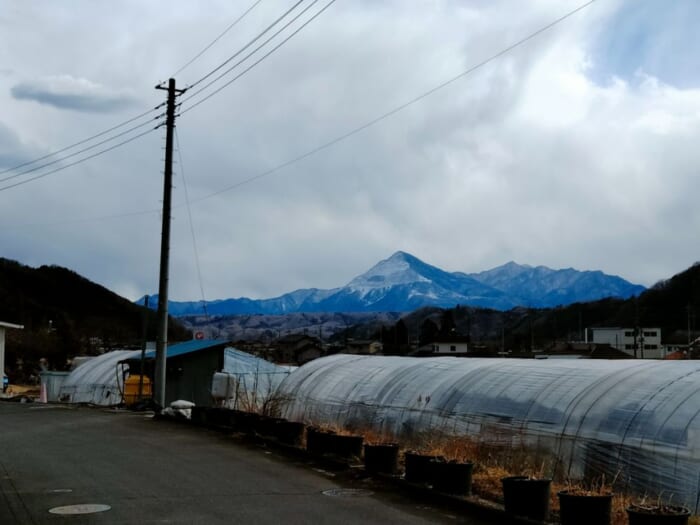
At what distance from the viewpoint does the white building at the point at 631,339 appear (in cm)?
8923

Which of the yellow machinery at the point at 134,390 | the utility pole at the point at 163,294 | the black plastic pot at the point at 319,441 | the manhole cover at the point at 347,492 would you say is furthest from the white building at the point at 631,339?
the manhole cover at the point at 347,492

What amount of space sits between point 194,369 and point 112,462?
25200 millimetres

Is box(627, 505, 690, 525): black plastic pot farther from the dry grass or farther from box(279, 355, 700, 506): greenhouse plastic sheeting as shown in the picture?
box(279, 355, 700, 506): greenhouse plastic sheeting

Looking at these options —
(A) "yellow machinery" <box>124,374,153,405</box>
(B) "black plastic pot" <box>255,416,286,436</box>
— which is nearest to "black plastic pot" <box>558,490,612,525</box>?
(B) "black plastic pot" <box>255,416,286,436</box>

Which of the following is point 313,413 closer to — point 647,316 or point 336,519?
point 336,519

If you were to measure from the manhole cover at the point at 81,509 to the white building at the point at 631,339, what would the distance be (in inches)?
3143

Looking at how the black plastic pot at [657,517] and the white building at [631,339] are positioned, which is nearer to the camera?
the black plastic pot at [657,517]

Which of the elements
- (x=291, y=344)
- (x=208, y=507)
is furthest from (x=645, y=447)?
(x=291, y=344)

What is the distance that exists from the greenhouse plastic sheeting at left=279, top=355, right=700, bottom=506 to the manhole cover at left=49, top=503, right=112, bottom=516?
20.4 ft

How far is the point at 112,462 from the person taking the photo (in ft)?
43.9

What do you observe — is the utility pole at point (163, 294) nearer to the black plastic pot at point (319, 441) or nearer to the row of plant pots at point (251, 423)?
the row of plant pots at point (251, 423)

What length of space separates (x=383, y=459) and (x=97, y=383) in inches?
1249

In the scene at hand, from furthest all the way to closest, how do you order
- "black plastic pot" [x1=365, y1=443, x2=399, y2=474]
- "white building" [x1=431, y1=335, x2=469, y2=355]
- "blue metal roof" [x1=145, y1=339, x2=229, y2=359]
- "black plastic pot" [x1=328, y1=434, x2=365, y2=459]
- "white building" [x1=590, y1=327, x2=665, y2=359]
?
"white building" [x1=590, y1=327, x2=665, y2=359]
"white building" [x1=431, y1=335, x2=469, y2=355]
"blue metal roof" [x1=145, y1=339, x2=229, y2=359]
"black plastic pot" [x1=328, y1=434, x2=365, y2=459]
"black plastic pot" [x1=365, y1=443, x2=399, y2=474]

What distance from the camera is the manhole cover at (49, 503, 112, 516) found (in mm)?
9148
